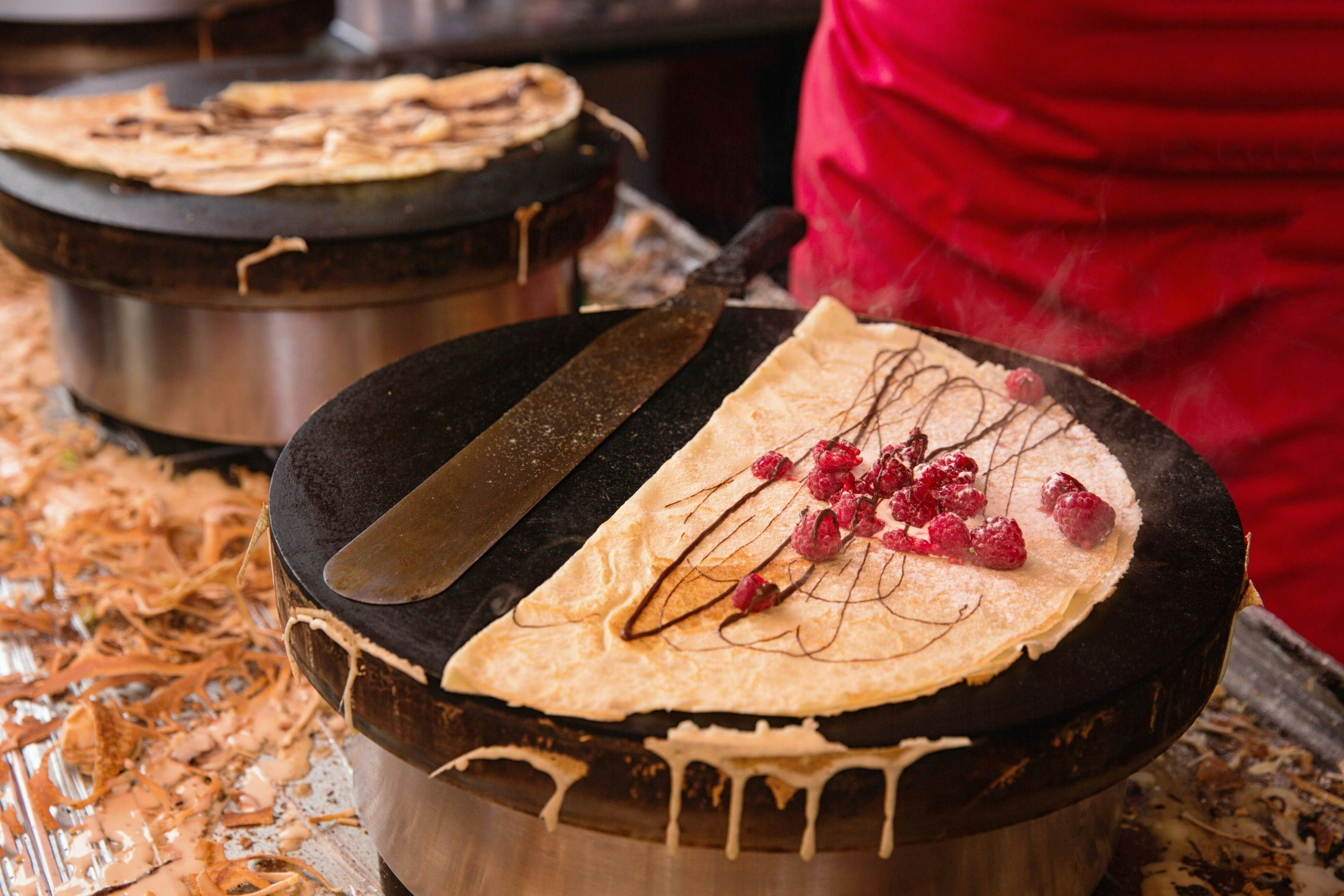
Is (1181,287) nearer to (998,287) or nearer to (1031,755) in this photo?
(998,287)

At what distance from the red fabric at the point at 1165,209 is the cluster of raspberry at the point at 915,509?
28.2 inches

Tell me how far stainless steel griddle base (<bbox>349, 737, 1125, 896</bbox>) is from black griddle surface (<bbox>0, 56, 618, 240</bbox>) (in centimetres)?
102

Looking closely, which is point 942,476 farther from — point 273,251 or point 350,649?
point 273,251

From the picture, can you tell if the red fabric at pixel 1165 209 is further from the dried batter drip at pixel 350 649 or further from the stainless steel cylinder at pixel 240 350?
the dried batter drip at pixel 350 649

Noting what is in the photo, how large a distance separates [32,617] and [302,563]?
0.94m

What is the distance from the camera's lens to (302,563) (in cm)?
123

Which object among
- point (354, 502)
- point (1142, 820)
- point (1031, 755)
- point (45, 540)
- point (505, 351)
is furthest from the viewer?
point (45, 540)

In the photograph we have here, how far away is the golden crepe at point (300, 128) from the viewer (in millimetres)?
2227

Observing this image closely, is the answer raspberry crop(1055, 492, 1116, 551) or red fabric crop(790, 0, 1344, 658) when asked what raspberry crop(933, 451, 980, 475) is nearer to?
raspberry crop(1055, 492, 1116, 551)

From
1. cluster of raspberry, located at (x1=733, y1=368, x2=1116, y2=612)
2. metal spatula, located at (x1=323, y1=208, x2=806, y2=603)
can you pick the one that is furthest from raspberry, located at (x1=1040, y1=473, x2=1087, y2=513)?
metal spatula, located at (x1=323, y1=208, x2=806, y2=603)

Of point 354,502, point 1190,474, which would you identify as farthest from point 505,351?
point 1190,474

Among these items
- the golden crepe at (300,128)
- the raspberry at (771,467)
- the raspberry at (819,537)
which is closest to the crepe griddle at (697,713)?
the raspberry at (771,467)

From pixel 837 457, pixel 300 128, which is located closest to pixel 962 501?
pixel 837 457

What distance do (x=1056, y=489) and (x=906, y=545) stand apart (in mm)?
197
